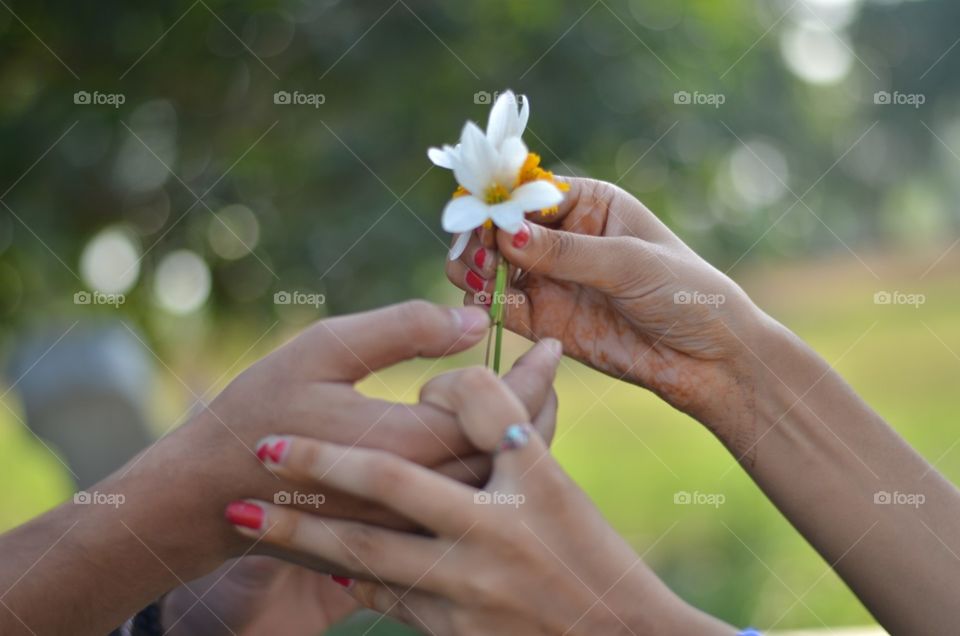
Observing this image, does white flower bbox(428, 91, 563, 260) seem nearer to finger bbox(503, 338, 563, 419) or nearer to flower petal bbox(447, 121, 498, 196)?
flower petal bbox(447, 121, 498, 196)

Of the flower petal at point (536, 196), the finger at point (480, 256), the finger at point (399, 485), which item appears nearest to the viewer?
the finger at point (399, 485)

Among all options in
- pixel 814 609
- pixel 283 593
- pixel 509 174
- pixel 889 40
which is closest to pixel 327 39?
pixel 283 593

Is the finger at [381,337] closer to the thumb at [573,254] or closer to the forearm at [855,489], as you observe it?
the thumb at [573,254]

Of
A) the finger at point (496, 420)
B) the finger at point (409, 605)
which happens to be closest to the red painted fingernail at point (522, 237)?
the finger at point (496, 420)

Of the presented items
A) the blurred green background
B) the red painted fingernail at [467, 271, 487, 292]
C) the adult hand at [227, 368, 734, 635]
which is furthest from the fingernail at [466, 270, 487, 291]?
the blurred green background

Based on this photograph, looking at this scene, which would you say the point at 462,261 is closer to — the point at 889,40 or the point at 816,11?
the point at 816,11

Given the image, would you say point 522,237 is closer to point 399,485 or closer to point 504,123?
point 504,123
